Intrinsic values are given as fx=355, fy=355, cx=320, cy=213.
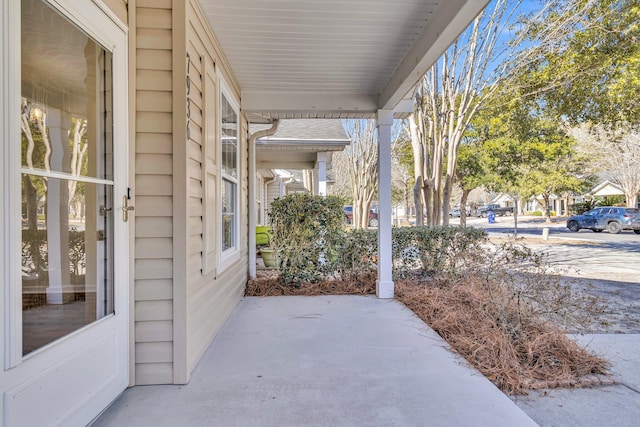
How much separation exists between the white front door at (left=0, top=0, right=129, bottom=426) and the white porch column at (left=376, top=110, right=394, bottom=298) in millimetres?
3159

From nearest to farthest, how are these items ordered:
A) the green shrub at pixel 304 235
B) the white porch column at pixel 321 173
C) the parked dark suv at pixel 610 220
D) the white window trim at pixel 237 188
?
the white window trim at pixel 237 188, the green shrub at pixel 304 235, the white porch column at pixel 321 173, the parked dark suv at pixel 610 220

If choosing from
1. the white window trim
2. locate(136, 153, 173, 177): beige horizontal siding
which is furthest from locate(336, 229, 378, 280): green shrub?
locate(136, 153, 173, 177): beige horizontal siding

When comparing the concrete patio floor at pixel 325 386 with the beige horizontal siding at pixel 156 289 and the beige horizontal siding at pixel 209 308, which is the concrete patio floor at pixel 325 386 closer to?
the beige horizontal siding at pixel 209 308

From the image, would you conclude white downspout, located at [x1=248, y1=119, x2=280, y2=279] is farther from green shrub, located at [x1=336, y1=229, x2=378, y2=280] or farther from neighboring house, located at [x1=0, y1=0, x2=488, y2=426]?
neighboring house, located at [x1=0, y1=0, x2=488, y2=426]

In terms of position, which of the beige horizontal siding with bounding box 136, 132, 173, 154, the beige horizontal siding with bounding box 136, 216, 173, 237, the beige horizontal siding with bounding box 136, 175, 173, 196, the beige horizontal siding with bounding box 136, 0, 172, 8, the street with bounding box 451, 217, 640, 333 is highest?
the beige horizontal siding with bounding box 136, 0, 172, 8

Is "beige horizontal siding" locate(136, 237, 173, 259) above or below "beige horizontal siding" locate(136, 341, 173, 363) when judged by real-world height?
above

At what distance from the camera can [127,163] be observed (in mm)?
2148

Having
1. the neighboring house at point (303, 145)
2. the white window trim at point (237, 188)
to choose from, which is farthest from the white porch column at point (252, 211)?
the white window trim at point (237, 188)

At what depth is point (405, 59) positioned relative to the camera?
3.51 meters

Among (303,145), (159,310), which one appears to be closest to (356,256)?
(303,145)

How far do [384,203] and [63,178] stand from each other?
3551 mm

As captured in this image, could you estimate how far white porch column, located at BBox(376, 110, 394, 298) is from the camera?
181 inches

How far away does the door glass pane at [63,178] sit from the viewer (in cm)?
149

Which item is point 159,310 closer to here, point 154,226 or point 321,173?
point 154,226
